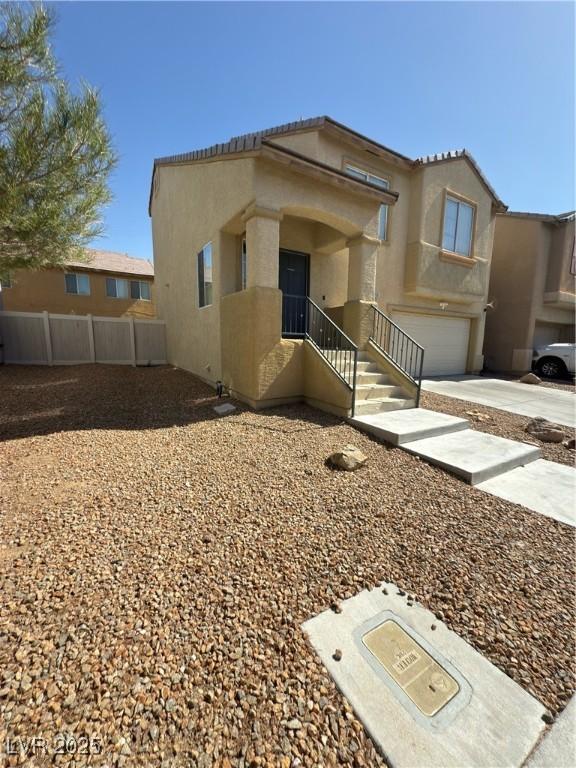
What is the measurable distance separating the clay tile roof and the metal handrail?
1469 cm

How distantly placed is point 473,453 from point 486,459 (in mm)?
212

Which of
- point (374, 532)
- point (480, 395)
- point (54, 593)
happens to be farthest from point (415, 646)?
point (480, 395)

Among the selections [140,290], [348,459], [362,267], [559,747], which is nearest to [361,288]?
[362,267]

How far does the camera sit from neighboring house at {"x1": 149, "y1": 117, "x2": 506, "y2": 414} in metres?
5.72

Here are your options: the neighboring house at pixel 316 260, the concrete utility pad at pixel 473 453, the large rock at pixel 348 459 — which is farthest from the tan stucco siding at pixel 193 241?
the concrete utility pad at pixel 473 453

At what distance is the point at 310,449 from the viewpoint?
425 centimetres

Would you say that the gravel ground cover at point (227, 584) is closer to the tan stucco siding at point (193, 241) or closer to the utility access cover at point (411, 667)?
the utility access cover at point (411, 667)

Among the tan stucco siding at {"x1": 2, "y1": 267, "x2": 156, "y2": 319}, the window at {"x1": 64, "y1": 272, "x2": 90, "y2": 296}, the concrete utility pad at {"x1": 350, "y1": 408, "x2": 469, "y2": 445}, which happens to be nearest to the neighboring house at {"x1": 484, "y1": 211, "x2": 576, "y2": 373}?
the concrete utility pad at {"x1": 350, "y1": 408, "x2": 469, "y2": 445}

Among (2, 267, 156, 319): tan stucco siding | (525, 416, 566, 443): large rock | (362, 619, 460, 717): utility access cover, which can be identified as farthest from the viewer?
(2, 267, 156, 319): tan stucco siding

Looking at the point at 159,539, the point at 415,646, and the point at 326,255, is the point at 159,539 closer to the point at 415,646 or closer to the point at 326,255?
the point at 415,646

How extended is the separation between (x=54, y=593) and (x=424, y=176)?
1274 cm

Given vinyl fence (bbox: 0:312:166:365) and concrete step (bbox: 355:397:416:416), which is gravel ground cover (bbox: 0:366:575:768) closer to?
concrete step (bbox: 355:397:416:416)

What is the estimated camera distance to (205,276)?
821cm

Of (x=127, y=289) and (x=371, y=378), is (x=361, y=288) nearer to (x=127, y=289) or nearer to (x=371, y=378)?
(x=371, y=378)
